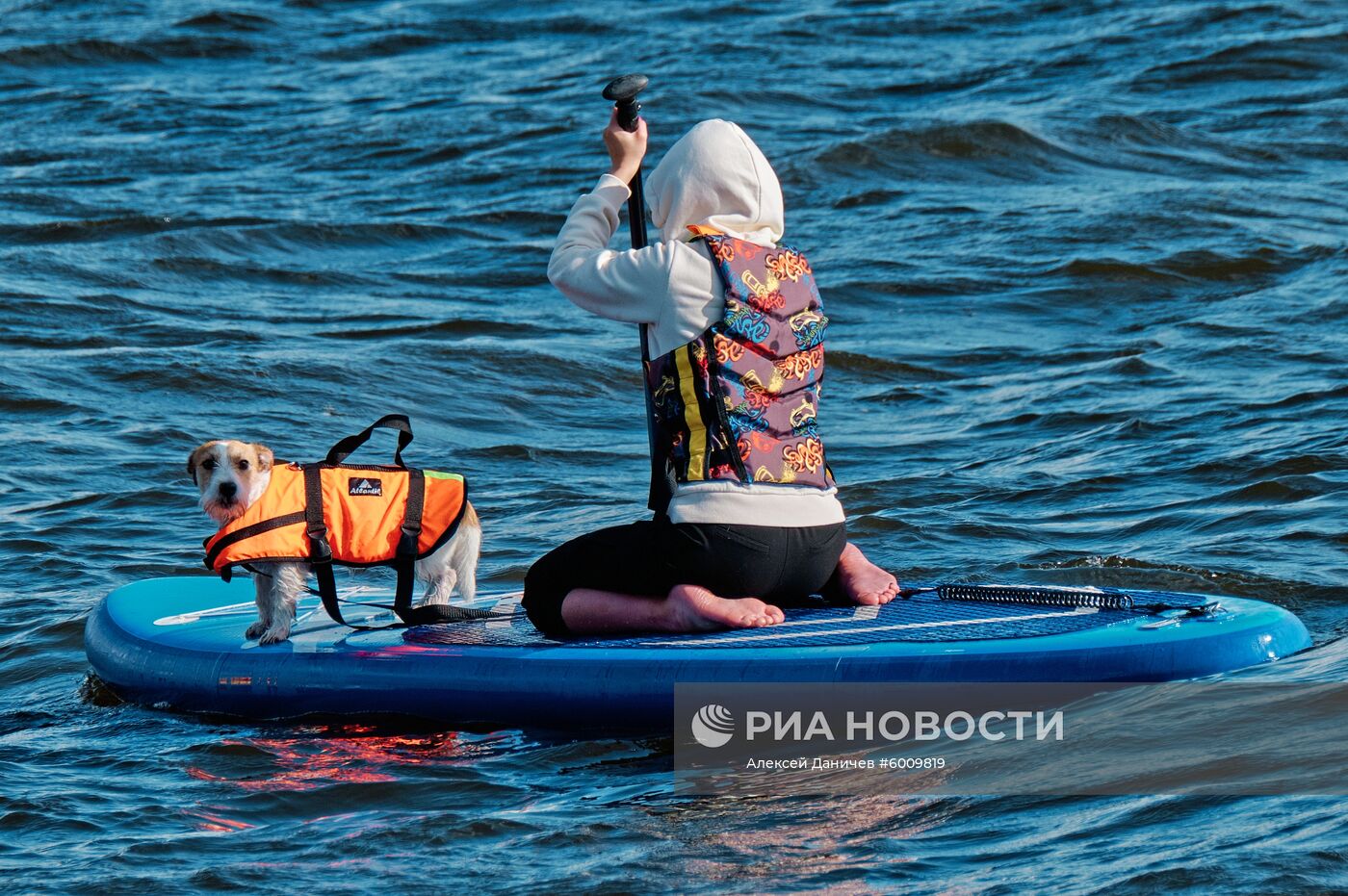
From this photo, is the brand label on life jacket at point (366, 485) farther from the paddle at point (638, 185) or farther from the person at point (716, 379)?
the paddle at point (638, 185)

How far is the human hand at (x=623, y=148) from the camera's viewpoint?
15.7 ft

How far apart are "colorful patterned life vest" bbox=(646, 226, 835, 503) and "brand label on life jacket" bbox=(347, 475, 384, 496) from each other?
979 mm

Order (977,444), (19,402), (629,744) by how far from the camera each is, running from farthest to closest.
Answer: (19,402)
(977,444)
(629,744)

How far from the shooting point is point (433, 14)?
812 inches

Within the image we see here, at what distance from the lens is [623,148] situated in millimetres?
4797

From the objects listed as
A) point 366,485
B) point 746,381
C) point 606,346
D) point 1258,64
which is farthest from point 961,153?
point 746,381

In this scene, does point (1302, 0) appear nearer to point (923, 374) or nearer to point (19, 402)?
point (923, 374)

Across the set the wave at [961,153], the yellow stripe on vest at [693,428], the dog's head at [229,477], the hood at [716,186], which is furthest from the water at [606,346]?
the hood at [716,186]

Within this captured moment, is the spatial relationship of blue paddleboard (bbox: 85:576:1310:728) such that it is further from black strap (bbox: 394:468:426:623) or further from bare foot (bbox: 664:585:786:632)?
black strap (bbox: 394:468:426:623)

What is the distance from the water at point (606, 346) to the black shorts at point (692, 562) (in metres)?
0.45

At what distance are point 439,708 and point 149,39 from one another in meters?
16.1

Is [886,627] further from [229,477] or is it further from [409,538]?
[229,477]

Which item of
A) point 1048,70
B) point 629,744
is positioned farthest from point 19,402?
point 1048,70

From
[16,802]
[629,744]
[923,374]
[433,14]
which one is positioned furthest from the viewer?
[433,14]
